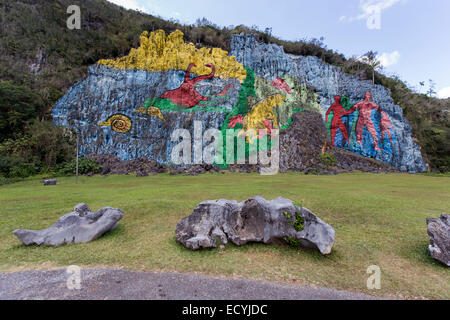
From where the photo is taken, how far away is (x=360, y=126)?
3338 cm

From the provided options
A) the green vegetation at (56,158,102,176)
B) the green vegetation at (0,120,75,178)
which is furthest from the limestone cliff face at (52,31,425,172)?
the green vegetation at (56,158,102,176)

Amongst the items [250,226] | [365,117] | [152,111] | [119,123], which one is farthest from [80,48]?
[365,117]

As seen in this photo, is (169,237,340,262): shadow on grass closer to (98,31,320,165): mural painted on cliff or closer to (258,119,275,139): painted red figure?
(98,31,320,165): mural painted on cliff

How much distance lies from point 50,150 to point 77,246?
80.4 feet

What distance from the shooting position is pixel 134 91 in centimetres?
2858

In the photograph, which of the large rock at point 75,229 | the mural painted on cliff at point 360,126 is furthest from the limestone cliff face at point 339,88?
the large rock at point 75,229

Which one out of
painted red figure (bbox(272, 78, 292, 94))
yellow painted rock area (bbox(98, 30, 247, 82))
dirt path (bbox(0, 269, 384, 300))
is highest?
yellow painted rock area (bbox(98, 30, 247, 82))

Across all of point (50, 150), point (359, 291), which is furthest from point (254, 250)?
point (50, 150)

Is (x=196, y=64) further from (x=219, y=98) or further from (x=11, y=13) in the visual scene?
(x=11, y=13)

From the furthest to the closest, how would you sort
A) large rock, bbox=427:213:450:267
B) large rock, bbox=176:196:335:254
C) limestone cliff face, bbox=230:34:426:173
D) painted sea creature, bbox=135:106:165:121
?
limestone cliff face, bbox=230:34:426:173, painted sea creature, bbox=135:106:165:121, large rock, bbox=176:196:335:254, large rock, bbox=427:213:450:267

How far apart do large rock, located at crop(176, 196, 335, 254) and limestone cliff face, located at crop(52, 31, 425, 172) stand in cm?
2294

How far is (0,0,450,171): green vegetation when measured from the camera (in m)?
26.8

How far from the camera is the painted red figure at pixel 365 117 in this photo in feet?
108

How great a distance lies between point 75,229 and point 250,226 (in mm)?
4565
